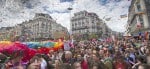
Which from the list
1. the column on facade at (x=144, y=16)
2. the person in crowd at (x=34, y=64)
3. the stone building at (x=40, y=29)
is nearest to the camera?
the person in crowd at (x=34, y=64)

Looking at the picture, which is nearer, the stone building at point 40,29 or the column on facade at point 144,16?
the stone building at point 40,29

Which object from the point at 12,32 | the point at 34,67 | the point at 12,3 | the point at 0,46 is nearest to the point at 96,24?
the point at 12,32

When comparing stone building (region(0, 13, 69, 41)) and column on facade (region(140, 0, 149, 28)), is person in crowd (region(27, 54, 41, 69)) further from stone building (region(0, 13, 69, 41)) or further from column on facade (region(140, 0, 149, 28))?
column on facade (region(140, 0, 149, 28))

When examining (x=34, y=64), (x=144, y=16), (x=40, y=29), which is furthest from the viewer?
(x=144, y=16)

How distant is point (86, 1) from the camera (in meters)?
21.2

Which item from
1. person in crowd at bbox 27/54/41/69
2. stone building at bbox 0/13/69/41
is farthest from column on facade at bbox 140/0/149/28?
person in crowd at bbox 27/54/41/69

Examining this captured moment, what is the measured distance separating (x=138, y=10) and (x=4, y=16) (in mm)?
25103

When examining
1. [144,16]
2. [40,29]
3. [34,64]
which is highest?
[144,16]

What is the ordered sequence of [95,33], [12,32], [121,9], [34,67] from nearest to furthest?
[34,67] → [121,9] → [12,32] → [95,33]

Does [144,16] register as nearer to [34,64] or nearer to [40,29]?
[40,29]

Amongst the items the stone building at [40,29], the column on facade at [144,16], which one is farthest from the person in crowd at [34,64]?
the column on facade at [144,16]

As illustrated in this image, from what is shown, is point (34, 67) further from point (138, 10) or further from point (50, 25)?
point (138, 10)

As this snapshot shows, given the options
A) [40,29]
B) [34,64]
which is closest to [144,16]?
[40,29]

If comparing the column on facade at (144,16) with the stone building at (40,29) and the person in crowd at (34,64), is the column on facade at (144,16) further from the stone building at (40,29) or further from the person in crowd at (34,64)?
the person in crowd at (34,64)
